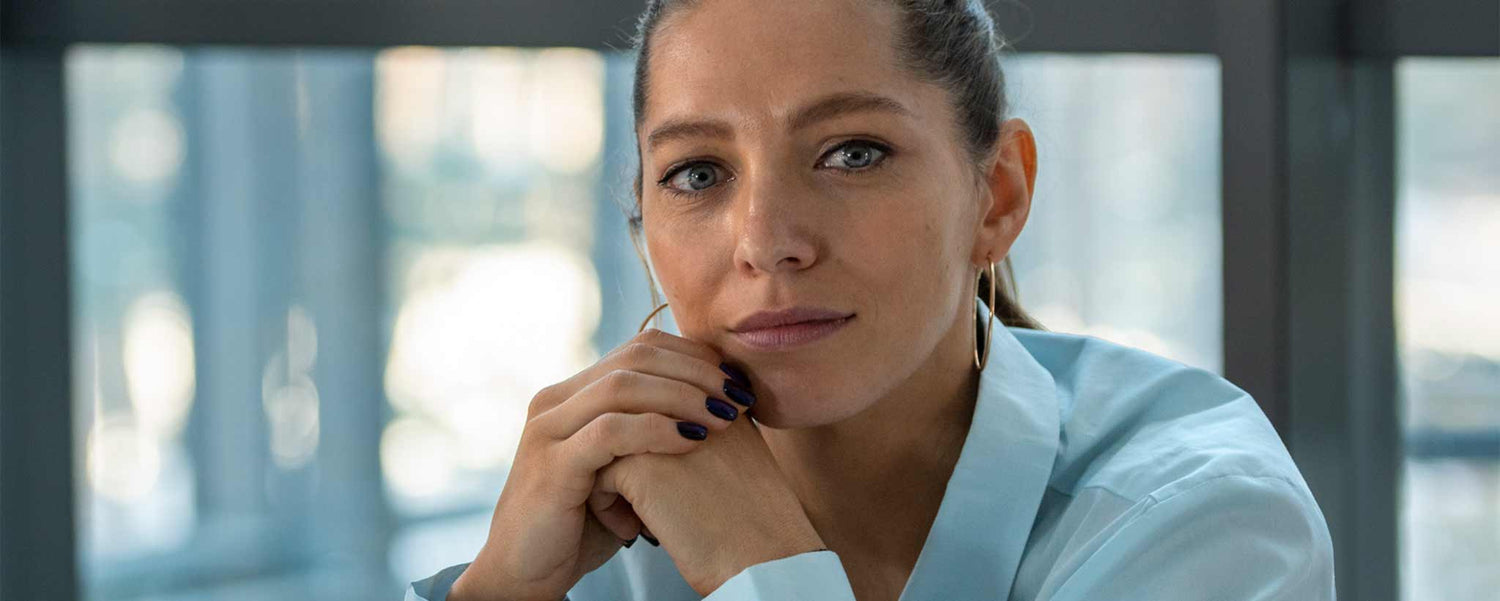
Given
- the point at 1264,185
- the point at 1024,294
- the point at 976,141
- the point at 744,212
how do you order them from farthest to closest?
the point at 1024,294
the point at 1264,185
the point at 976,141
the point at 744,212

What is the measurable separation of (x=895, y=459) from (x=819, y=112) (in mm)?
426

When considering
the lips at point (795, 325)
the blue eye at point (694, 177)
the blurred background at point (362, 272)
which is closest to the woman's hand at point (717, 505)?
the lips at point (795, 325)

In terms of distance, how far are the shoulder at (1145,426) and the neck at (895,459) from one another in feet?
0.42

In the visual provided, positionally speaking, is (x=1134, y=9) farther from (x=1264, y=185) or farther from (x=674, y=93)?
(x=674, y=93)

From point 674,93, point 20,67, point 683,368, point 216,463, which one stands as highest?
point 20,67

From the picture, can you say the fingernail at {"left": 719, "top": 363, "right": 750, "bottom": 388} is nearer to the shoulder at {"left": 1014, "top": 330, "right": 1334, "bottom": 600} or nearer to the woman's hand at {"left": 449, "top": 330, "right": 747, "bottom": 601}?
the woman's hand at {"left": 449, "top": 330, "right": 747, "bottom": 601}

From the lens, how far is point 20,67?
80.5 inches

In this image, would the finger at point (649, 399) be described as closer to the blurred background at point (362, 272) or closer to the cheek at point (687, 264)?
the cheek at point (687, 264)

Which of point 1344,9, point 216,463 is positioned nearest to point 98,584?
point 216,463

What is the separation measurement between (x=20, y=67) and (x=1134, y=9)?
5.57 feet

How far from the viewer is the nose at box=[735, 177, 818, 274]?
117 cm

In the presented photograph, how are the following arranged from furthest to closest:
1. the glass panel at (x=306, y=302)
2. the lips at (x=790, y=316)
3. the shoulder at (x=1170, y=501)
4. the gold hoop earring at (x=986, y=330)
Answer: the glass panel at (x=306, y=302)
the gold hoop earring at (x=986, y=330)
the lips at (x=790, y=316)
the shoulder at (x=1170, y=501)

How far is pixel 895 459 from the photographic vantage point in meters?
1.44

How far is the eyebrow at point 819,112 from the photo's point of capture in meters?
1.21
